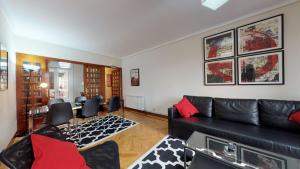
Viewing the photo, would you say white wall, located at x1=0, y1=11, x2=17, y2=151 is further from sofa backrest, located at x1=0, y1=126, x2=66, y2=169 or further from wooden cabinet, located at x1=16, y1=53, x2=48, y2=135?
sofa backrest, located at x1=0, y1=126, x2=66, y2=169

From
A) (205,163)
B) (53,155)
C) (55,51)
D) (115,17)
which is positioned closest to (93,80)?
(55,51)

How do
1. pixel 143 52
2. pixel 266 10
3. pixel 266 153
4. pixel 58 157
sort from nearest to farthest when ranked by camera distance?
pixel 58 157 → pixel 266 153 → pixel 266 10 → pixel 143 52

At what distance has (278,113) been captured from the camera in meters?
2.09

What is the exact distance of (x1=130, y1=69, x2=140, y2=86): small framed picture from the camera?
5.28m

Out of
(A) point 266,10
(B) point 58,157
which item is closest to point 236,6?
(A) point 266,10

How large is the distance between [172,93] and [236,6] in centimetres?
254

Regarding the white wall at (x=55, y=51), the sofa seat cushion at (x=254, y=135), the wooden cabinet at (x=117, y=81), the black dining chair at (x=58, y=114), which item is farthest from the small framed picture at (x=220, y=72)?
the white wall at (x=55, y=51)

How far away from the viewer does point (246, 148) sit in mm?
1575

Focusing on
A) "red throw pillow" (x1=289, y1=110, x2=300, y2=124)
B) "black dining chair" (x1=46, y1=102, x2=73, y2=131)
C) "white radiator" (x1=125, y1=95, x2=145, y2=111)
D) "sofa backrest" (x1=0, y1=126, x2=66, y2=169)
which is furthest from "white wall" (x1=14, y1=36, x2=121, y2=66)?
"red throw pillow" (x1=289, y1=110, x2=300, y2=124)

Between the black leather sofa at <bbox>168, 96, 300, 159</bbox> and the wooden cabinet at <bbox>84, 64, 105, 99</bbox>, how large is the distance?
145 inches

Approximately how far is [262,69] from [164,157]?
8.12ft

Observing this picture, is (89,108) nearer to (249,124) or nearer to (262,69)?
(249,124)

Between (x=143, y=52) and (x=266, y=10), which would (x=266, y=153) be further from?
(x=143, y=52)

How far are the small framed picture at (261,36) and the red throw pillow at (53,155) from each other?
3.29 metres
